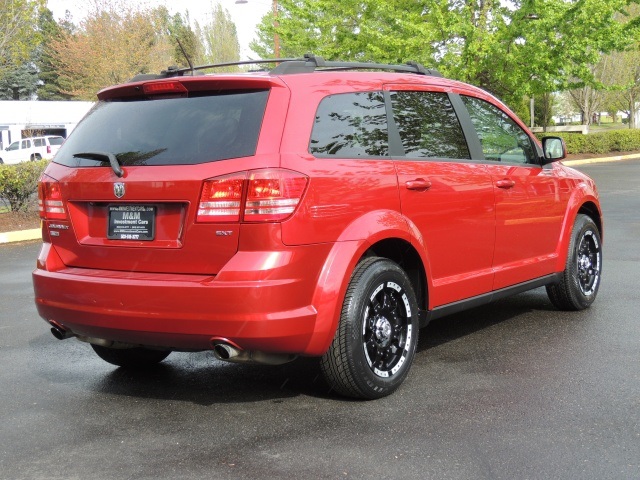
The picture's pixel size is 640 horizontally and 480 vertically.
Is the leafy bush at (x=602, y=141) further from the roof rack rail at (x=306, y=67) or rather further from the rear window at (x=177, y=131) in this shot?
the rear window at (x=177, y=131)

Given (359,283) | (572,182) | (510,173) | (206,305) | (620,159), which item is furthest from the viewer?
(620,159)

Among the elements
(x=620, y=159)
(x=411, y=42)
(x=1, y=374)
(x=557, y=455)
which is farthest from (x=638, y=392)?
(x=620, y=159)

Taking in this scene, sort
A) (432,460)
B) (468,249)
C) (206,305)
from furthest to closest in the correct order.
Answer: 1. (468,249)
2. (206,305)
3. (432,460)

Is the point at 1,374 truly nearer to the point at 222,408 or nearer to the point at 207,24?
the point at 222,408

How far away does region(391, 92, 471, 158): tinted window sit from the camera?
5.15 m

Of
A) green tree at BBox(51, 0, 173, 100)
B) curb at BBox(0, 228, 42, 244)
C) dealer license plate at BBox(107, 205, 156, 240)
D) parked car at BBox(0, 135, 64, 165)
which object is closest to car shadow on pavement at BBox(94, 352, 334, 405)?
dealer license plate at BBox(107, 205, 156, 240)

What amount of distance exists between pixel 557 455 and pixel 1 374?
11.7 ft

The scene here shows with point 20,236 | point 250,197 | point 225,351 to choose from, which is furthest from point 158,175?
point 20,236

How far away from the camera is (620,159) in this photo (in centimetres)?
3800

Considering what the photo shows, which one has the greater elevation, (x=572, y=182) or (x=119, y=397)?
(x=572, y=182)

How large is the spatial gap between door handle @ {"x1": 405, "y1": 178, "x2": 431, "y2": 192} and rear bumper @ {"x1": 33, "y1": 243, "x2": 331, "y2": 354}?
32.2 inches

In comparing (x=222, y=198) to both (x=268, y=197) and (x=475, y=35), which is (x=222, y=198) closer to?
(x=268, y=197)

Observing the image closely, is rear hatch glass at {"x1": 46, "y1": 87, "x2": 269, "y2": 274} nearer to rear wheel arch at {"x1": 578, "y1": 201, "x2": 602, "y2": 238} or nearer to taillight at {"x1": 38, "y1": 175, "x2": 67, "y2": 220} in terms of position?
→ taillight at {"x1": 38, "y1": 175, "x2": 67, "y2": 220}

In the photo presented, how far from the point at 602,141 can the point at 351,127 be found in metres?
37.2
